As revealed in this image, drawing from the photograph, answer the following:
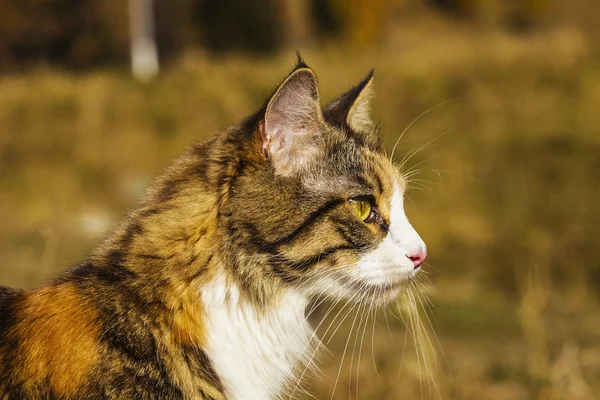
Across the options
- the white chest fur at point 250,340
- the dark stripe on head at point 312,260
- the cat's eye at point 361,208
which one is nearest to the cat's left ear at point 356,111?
the cat's eye at point 361,208

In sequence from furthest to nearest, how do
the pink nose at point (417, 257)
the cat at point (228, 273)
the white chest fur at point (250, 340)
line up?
the pink nose at point (417, 257)
the white chest fur at point (250, 340)
the cat at point (228, 273)

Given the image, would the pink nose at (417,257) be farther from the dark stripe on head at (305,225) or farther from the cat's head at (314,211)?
the dark stripe on head at (305,225)

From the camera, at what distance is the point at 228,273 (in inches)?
94.9

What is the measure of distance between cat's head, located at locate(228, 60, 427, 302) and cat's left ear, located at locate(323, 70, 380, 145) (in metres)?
0.16

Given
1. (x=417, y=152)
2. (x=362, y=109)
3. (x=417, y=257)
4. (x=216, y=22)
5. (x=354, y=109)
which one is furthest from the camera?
(x=216, y=22)

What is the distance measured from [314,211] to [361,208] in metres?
0.17

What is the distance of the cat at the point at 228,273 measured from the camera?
2.28m

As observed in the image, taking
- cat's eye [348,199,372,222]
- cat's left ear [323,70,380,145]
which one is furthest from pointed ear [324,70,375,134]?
cat's eye [348,199,372,222]

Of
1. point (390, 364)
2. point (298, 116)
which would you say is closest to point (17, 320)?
point (298, 116)

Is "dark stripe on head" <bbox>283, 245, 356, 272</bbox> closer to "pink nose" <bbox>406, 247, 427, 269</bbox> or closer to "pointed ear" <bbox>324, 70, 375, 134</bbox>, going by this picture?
"pink nose" <bbox>406, 247, 427, 269</bbox>

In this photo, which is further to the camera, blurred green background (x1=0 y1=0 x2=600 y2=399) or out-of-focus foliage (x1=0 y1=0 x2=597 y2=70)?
out-of-focus foliage (x1=0 y1=0 x2=597 y2=70)

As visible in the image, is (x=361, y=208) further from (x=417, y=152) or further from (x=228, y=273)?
(x=417, y=152)

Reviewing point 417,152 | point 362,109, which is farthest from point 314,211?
point 417,152

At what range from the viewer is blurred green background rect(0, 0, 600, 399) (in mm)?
5016
